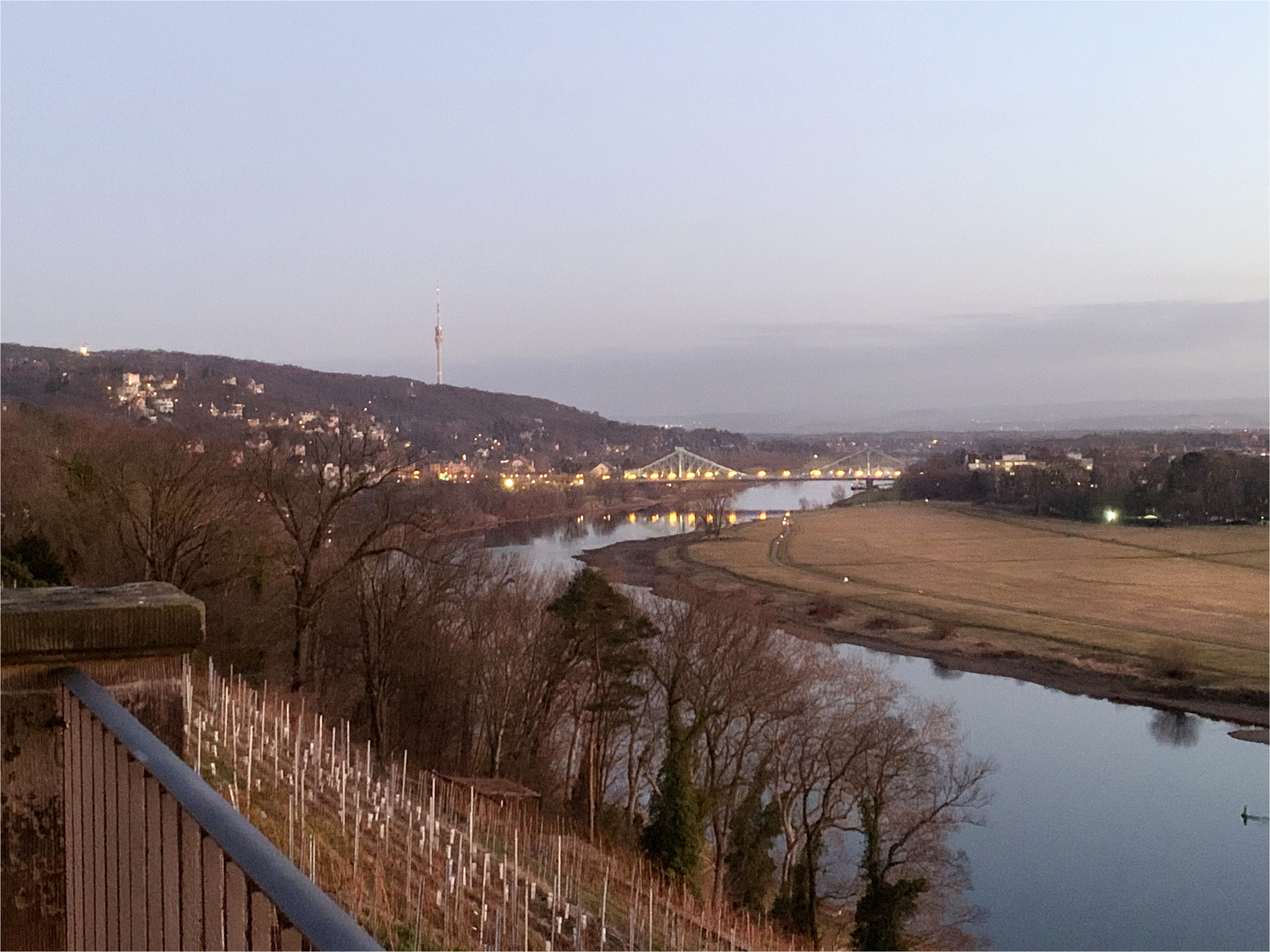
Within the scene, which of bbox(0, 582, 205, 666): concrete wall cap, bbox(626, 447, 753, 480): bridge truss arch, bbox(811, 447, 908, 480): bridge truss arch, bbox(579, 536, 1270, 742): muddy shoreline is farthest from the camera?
bbox(811, 447, 908, 480): bridge truss arch

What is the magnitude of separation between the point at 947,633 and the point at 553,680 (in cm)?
1808

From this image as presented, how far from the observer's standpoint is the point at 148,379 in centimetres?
4272

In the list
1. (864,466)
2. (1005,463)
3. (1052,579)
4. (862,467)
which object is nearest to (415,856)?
(1052,579)

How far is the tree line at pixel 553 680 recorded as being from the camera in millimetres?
13680

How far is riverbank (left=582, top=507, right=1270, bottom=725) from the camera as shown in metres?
25.1

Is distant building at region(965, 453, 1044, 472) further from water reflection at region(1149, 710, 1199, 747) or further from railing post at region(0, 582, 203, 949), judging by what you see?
railing post at region(0, 582, 203, 949)

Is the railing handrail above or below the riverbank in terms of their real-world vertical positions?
above

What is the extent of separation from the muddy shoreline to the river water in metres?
0.84

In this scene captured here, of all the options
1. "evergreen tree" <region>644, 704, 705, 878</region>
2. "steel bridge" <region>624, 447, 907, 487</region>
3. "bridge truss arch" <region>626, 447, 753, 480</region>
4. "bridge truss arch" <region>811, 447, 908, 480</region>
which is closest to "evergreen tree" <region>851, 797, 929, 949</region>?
"evergreen tree" <region>644, 704, 705, 878</region>

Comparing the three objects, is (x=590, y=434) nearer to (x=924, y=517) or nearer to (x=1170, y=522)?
(x=924, y=517)

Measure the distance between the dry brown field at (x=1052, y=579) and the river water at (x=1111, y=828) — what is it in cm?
544

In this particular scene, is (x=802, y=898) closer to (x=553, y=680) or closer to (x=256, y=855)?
(x=553, y=680)

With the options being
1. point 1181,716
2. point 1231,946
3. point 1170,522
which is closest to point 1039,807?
point 1231,946

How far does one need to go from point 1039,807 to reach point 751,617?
17.6ft
